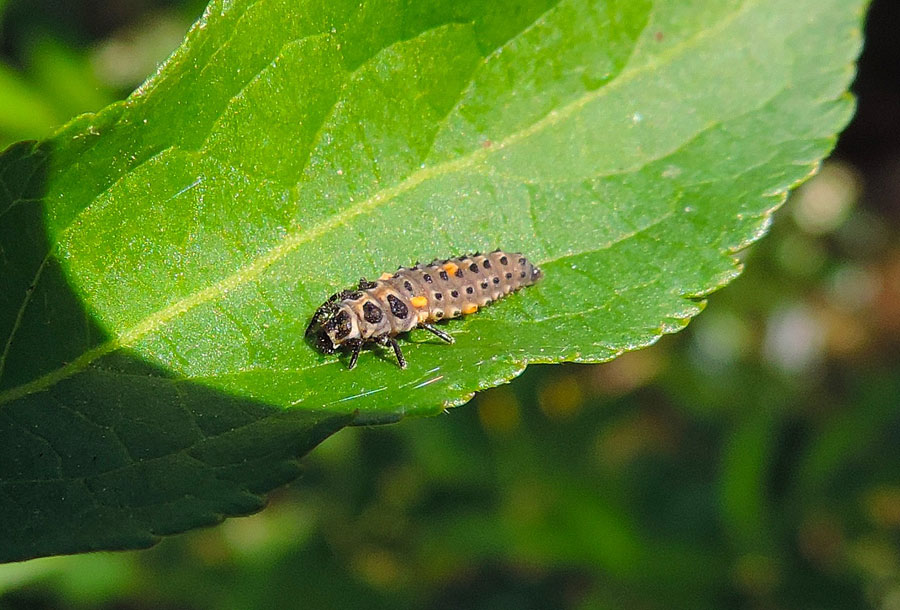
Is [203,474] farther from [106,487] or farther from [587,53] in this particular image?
[587,53]

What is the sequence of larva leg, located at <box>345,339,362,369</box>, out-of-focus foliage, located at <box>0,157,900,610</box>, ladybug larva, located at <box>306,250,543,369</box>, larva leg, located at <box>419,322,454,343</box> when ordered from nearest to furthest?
larva leg, located at <box>345,339,362,369</box> → ladybug larva, located at <box>306,250,543,369</box> → larva leg, located at <box>419,322,454,343</box> → out-of-focus foliage, located at <box>0,157,900,610</box>

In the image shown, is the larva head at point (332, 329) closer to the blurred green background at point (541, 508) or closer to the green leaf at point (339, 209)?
the green leaf at point (339, 209)

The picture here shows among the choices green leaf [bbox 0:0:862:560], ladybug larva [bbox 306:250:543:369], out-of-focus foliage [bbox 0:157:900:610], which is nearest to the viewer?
green leaf [bbox 0:0:862:560]

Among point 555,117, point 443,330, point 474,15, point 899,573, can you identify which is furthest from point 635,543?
point 474,15

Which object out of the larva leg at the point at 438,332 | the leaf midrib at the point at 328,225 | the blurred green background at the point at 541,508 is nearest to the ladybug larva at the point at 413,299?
the larva leg at the point at 438,332

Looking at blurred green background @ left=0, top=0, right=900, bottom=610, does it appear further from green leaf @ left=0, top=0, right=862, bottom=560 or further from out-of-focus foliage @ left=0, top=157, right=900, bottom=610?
green leaf @ left=0, top=0, right=862, bottom=560

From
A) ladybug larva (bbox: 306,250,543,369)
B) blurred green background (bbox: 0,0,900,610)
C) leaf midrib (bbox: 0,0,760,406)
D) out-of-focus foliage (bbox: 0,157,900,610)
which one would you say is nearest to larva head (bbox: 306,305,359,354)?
ladybug larva (bbox: 306,250,543,369)

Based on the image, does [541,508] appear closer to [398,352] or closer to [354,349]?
[398,352]
